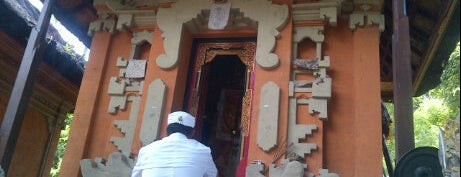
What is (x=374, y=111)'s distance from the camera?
5375 mm

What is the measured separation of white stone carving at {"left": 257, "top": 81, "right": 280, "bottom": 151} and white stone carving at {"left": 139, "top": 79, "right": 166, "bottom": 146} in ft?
4.30

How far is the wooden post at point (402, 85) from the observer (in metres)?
4.02

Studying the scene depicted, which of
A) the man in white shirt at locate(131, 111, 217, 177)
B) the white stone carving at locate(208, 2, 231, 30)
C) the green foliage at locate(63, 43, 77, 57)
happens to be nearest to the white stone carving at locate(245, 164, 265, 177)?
the man in white shirt at locate(131, 111, 217, 177)

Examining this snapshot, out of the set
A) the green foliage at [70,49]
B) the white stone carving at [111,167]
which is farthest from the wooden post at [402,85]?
the green foliage at [70,49]

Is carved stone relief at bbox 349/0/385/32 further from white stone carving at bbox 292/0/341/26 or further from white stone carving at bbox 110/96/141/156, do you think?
white stone carving at bbox 110/96/141/156

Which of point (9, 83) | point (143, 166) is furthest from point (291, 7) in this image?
point (9, 83)

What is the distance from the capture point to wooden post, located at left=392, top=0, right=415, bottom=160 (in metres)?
4.02

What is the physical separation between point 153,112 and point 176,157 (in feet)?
6.50

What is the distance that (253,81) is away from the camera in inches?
234

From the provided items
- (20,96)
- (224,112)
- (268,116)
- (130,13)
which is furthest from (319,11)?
(20,96)

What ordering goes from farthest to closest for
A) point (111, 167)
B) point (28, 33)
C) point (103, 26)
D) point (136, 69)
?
point (28, 33) → point (103, 26) → point (136, 69) → point (111, 167)

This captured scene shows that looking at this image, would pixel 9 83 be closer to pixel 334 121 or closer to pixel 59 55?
pixel 59 55

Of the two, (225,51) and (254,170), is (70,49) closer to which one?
(225,51)

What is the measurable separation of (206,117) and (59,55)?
3.62 m
